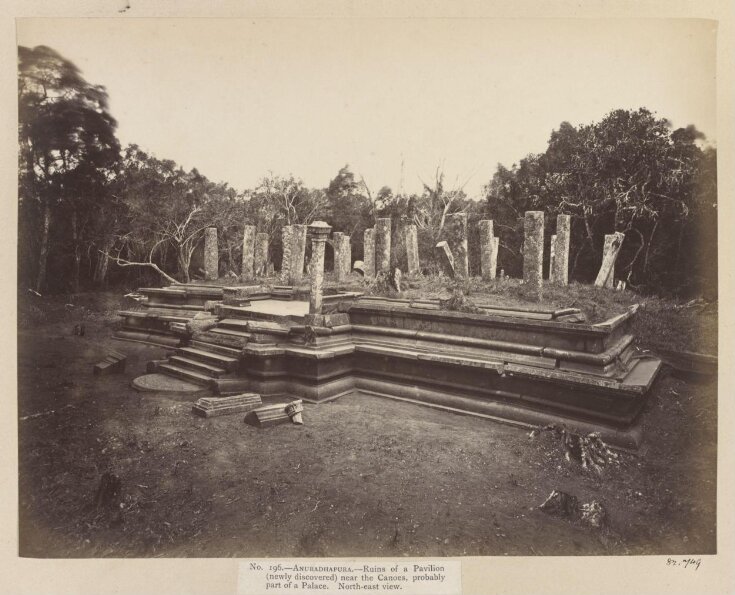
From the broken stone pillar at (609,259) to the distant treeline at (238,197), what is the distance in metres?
0.14

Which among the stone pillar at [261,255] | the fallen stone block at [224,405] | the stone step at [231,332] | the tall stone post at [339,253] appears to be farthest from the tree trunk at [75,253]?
the tall stone post at [339,253]

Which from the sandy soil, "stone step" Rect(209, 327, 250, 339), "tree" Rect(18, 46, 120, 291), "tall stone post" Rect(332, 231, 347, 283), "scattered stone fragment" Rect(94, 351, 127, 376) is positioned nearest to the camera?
the sandy soil

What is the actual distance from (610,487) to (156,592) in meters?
4.43

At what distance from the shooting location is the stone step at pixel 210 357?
23.1ft

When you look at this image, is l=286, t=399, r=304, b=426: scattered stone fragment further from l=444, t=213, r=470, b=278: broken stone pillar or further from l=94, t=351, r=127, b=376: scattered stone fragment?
l=444, t=213, r=470, b=278: broken stone pillar

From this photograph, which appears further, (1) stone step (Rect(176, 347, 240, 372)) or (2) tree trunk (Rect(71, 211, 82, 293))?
(1) stone step (Rect(176, 347, 240, 372))

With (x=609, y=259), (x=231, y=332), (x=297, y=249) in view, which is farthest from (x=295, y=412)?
(x=297, y=249)

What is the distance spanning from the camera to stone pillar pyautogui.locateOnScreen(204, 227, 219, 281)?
462 inches

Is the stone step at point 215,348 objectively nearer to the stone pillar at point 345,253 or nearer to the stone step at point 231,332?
the stone step at point 231,332

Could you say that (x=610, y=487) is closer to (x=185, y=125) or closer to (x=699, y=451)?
(x=699, y=451)

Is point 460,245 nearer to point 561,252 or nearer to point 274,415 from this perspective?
point 561,252

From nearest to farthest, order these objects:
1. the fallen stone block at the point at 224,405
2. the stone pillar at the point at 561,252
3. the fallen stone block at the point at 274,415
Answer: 1. the fallen stone block at the point at 274,415
2. the fallen stone block at the point at 224,405
3. the stone pillar at the point at 561,252
